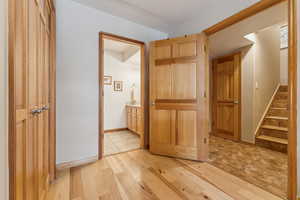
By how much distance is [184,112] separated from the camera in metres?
2.19

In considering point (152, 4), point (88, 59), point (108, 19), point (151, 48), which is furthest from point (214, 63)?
point (88, 59)

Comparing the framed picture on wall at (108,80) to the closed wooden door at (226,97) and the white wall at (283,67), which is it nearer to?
the closed wooden door at (226,97)

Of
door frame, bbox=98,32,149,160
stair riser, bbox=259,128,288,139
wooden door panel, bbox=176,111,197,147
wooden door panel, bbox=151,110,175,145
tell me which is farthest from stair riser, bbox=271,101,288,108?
door frame, bbox=98,32,149,160

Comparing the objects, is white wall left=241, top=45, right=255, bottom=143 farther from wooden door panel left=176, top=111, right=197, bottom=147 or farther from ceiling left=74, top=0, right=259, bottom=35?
wooden door panel left=176, top=111, right=197, bottom=147

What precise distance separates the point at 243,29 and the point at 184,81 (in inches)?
56.4

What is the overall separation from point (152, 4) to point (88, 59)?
1.33m

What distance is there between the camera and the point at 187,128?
2.18 metres

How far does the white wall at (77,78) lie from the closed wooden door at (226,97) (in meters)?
3.08

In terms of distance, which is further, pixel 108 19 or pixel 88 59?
pixel 108 19

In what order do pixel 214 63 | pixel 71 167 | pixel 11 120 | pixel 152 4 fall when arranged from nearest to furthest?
1. pixel 11 120
2. pixel 71 167
3. pixel 152 4
4. pixel 214 63

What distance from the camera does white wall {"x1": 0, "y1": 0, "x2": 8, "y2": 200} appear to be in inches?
21.1

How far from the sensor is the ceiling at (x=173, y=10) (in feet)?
6.22

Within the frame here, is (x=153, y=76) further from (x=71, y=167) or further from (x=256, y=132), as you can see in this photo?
(x=256, y=132)

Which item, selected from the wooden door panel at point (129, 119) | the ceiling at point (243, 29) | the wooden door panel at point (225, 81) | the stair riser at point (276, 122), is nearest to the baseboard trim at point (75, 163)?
the wooden door panel at point (129, 119)
